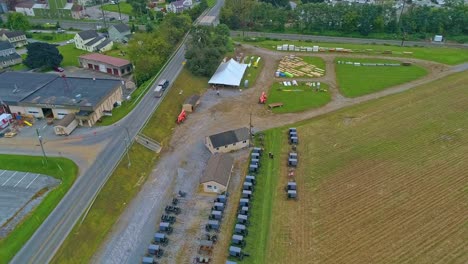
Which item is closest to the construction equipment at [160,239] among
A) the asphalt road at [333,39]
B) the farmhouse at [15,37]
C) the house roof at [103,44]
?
the house roof at [103,44]

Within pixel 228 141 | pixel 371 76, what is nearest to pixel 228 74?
pixel 228 141

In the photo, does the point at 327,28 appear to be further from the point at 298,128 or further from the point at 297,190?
the point at 297,190

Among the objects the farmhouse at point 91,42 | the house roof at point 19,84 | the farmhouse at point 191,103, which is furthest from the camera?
the farmhouse at point 91,42

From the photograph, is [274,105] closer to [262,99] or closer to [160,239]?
[262,99]

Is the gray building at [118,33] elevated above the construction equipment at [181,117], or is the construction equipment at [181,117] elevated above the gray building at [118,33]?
the gray building at [118,33]

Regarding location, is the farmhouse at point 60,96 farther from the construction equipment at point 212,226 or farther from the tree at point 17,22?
the tree at point 17,22
